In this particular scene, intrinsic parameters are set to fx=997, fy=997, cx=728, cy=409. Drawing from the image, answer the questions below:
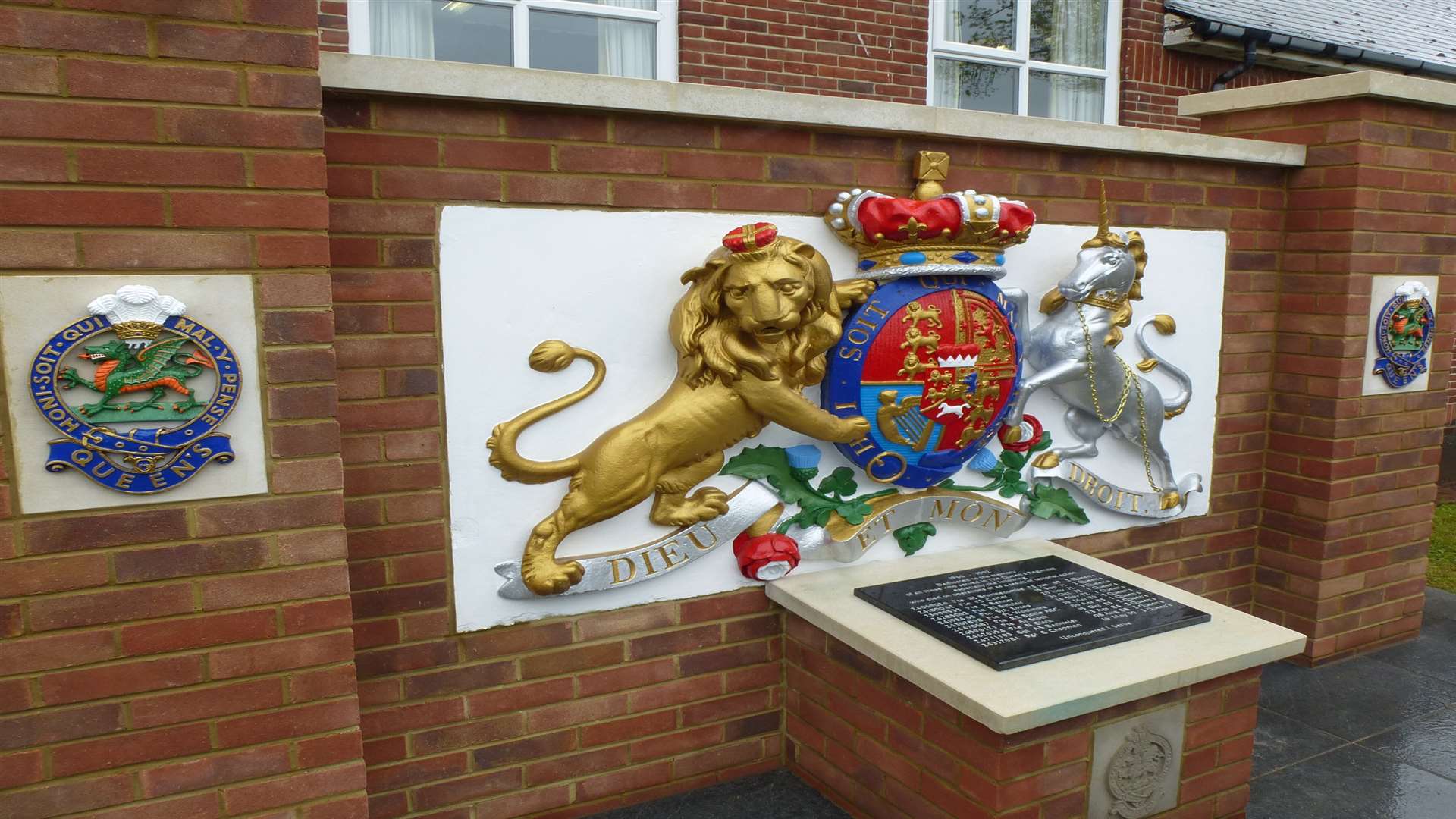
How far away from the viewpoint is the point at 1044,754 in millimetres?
2533

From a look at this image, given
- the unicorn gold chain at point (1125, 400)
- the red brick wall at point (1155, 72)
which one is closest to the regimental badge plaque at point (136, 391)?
the unicorn gold chain at point (1125, 400)

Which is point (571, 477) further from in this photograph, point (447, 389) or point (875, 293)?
point (875, 293)

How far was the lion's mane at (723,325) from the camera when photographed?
285cm

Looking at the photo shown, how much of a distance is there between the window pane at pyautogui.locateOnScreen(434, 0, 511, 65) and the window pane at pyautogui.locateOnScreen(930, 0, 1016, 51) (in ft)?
9.81

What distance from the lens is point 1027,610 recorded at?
2.93 m

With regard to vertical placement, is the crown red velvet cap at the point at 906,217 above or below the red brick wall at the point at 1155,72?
below

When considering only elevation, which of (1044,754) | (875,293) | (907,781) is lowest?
(907,781)

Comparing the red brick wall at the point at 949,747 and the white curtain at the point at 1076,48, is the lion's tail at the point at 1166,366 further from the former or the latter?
the white curtain at the point at 1076,48

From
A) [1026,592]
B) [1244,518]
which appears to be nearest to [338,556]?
Answer: [1026,592]

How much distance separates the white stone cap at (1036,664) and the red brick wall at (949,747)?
0.38 feet

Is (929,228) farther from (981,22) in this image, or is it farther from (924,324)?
(981,22)

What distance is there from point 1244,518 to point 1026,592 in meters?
1.82

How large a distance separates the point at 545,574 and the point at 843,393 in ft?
3.45

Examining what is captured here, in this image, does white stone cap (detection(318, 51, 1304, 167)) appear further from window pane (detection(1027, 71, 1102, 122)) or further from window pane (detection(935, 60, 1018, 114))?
window pane (detection(1027, 71, 1102, 122))
